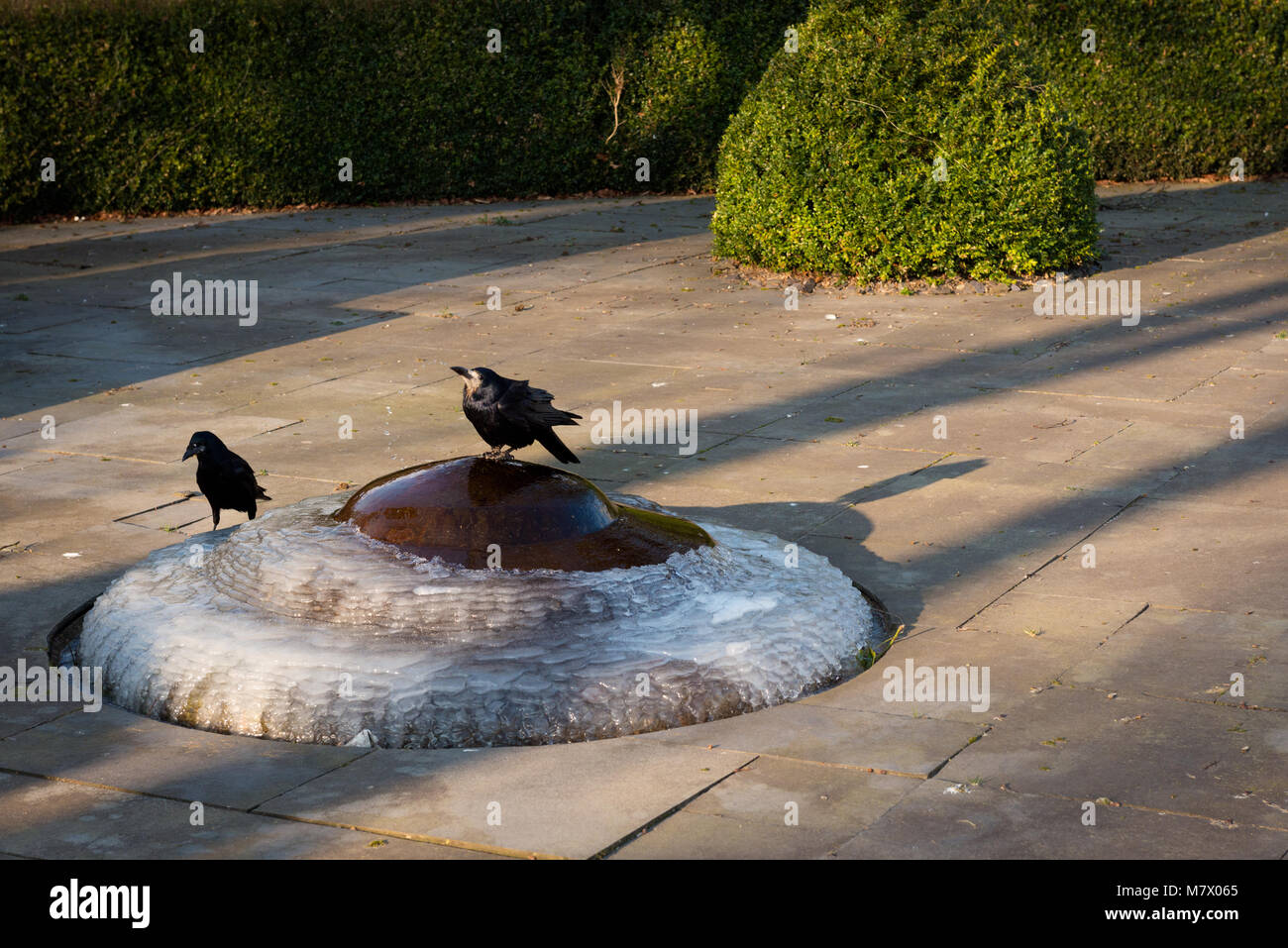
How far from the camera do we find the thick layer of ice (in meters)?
5.71

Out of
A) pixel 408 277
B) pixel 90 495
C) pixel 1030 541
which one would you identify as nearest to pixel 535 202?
pixel 408 277

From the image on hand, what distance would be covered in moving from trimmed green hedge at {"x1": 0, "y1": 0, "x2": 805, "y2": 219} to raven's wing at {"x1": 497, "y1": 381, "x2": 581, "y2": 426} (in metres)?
15.3

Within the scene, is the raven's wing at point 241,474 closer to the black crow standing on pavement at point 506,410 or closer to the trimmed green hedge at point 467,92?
the black crow standing on pavement at point 506,410

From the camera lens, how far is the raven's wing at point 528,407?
672 cm

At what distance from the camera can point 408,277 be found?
16062 millimetres

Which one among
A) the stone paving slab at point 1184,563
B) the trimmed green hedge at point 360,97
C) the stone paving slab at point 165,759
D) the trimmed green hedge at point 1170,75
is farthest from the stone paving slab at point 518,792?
the trimmed green hedge at point 1170,75

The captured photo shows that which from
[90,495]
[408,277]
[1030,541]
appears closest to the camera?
[1030,541]

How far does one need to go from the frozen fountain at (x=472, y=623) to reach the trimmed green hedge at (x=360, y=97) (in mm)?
14601

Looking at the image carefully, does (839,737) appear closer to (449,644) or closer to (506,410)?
(449,644)

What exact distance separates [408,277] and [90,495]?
765 centimetres

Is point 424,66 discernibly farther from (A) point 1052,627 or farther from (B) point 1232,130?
(A) point 1052,627

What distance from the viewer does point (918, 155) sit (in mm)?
14570

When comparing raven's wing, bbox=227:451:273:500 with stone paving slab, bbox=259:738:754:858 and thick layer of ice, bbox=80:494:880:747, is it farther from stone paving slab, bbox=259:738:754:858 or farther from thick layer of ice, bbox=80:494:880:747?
stone paving slab, bbox=259:738:754:858

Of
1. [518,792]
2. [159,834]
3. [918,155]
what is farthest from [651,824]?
[918,155]
